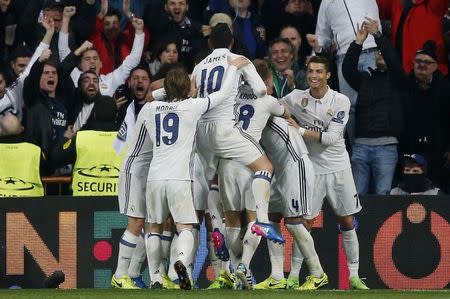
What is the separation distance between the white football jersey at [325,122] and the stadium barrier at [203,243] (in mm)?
783

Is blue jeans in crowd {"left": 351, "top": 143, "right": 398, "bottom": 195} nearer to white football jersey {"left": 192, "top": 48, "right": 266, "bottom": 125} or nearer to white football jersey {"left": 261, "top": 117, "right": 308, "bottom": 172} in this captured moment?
white football jersey {"left": 261, "top": 117, "right": 308, "bottom": 172}

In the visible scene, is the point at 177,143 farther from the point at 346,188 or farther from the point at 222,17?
the point at 222,17

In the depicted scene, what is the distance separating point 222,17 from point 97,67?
5.30 ft

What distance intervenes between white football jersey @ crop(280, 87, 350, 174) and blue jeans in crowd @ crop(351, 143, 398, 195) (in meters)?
1.44

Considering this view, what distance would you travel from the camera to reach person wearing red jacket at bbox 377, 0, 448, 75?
68.5ft

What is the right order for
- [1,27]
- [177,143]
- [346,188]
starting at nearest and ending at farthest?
[177,143] → [346,188] → [1,27]

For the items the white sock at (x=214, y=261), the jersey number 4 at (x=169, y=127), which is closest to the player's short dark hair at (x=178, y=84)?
the jersey number 4 at (x=169, y=127)

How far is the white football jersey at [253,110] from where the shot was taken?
57.3 feet

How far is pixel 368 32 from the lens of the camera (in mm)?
20219

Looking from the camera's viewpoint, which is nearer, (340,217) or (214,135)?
(214,135)

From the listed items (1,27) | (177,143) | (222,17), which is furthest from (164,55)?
(177,143)

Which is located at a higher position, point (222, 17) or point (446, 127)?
point (222, 17)

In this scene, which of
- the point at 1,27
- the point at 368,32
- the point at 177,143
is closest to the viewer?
the point at 177,143

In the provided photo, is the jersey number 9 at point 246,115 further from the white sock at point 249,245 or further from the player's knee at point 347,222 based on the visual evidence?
the player's knee at point 347,222
